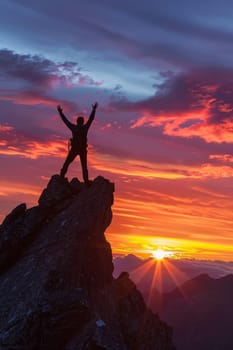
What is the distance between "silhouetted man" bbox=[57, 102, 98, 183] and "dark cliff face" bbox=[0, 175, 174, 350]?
1.62 m

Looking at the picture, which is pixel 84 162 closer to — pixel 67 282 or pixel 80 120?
pixel 80 120

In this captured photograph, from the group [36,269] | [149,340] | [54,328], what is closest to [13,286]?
[36,269]

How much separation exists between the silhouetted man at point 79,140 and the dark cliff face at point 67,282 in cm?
162

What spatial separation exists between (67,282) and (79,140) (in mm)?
11866

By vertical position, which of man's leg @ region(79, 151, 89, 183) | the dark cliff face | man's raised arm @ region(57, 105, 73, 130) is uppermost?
man's raised arm @ region(57, 105, 73, 130)

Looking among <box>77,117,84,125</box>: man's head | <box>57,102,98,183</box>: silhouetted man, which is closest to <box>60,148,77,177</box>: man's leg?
<box>57,102,98,183</box>: silhouetted man

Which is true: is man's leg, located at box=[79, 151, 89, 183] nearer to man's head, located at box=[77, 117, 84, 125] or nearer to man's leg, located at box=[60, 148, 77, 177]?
man's leg, located at box=[60, 148, 77, 177]

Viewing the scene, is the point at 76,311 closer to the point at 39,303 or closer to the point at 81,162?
the point at 39,303

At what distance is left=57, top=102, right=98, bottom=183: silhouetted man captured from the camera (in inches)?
1495

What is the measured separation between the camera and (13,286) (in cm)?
3212

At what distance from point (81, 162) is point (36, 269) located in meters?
10.1

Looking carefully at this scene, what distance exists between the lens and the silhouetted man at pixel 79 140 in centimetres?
3797

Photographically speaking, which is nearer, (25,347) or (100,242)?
(25,347)

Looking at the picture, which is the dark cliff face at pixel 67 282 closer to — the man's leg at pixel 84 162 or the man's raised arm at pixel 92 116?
the man's leg at pixel 84 162
